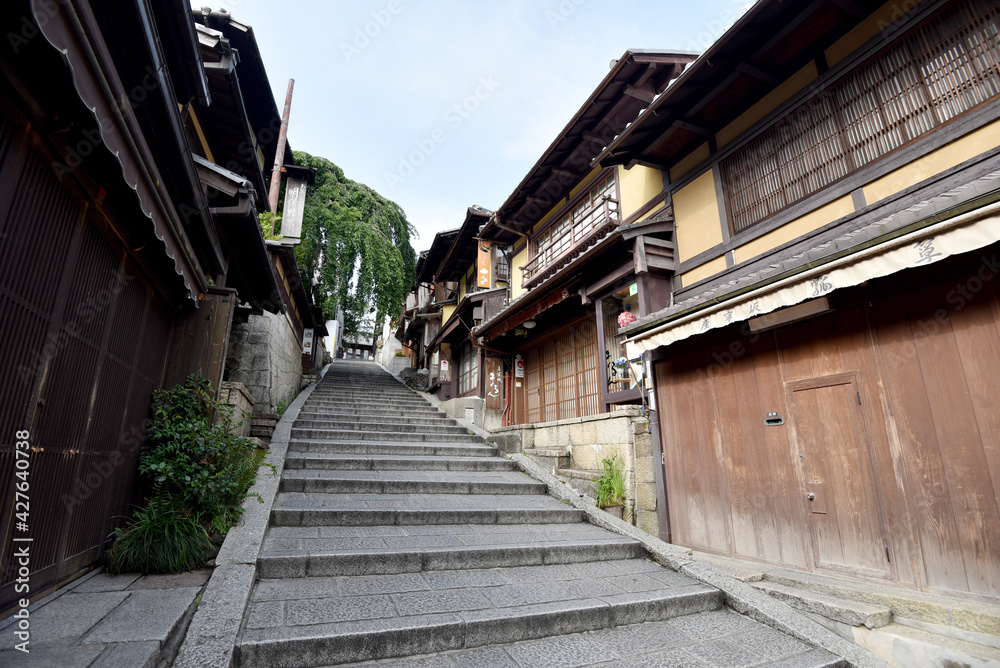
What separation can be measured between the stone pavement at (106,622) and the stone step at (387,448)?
13.0 feet

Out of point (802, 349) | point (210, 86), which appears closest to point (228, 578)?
point (802, 349)

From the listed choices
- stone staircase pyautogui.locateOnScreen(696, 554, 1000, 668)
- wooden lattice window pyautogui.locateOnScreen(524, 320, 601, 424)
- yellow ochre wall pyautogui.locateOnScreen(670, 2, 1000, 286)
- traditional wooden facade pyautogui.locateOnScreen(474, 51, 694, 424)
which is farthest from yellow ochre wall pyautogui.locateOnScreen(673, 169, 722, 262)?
stone staircase pyautogui.locateOnScreen(696, 554, 1000, 668)

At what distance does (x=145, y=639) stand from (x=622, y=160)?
8275 mm

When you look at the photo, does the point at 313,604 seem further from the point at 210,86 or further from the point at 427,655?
the point at 210,86

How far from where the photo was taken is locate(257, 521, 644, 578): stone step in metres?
3.92

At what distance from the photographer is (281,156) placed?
448 inches

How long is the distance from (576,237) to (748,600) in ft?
27.5

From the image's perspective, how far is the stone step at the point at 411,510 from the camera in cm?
499

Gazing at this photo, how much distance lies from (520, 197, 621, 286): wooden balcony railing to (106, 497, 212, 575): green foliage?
7.90 metres

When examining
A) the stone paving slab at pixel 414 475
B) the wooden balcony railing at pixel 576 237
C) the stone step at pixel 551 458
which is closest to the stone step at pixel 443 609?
the stone paving slab at pixel 414 475

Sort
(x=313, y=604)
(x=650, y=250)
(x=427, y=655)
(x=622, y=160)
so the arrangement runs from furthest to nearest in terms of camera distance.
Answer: (x=622, y=160), (x=650, y=250), (x=313, y=604), (x=427, y=655)

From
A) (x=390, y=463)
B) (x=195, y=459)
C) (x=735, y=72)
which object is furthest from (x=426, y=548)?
(x=735, y=72)

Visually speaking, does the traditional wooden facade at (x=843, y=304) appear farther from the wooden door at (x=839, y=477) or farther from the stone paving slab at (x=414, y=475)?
the stone paving slab at (x=414, y=475)

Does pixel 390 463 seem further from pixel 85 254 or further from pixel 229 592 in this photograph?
pixel 85 254
